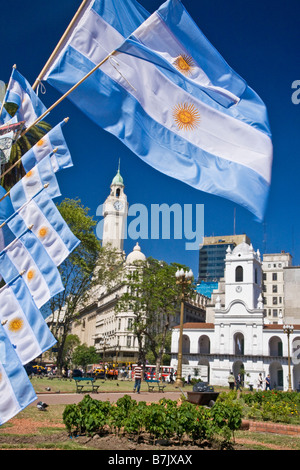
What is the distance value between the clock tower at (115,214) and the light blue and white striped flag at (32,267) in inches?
4354

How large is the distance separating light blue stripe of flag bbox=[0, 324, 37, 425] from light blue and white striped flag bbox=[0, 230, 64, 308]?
785mm

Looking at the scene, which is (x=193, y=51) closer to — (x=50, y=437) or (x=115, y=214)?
(x=50, y=437)

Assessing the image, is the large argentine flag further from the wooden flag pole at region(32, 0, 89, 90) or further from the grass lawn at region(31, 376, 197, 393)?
the grass lawn at region(31, 376, 197, 393)

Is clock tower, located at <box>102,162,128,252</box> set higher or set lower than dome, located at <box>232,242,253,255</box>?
higher

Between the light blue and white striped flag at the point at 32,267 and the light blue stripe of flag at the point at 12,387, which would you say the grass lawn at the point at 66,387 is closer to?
the light blue and white striped flag at the point at 32,267

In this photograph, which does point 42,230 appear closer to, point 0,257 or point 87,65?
point 0,257

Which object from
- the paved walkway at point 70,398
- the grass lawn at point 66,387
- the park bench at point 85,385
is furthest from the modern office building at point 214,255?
the paved walkway at point 70,398

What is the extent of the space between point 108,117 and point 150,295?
3727 centimetres

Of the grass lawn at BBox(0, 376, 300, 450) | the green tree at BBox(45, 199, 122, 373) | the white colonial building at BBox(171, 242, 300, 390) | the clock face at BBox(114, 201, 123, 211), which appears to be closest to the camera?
the grass lawn at BBox(0, 376, 300, 450)

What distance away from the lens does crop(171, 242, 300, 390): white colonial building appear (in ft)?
178

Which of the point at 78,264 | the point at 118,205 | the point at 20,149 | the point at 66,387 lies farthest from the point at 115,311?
the point at 118,205

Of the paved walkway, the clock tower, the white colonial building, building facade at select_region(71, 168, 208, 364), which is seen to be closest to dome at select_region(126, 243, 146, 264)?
building facade at select_region(71, 168, 208, 364)

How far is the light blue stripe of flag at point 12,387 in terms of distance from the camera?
5.70 metres

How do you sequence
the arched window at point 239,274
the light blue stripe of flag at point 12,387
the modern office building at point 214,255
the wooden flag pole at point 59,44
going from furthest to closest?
the modern office building at point 214,255 < the arched window at point 239,274 < the wooden flag pole at point 59,44 < the light blue stripe of flag at point 12,387
